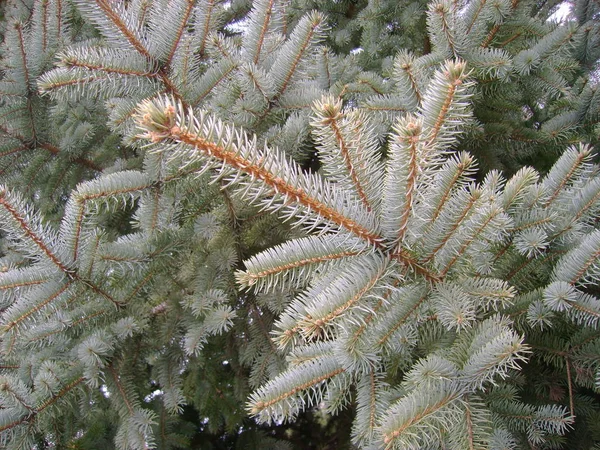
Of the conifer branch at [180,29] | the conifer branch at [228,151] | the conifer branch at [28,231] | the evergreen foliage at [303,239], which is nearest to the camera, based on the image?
the conifer branch at [228,151]

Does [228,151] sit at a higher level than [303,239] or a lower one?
higher

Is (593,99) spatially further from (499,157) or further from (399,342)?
(399,342)

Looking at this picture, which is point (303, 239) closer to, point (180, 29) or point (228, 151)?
point (228, 151)

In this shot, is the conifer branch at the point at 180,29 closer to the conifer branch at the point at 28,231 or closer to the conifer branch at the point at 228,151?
the conifer branch at the point at 28,231

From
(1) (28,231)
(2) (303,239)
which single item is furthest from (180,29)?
(2) (303,239)

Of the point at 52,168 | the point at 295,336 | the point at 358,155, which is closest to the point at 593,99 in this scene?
the point at 358,155

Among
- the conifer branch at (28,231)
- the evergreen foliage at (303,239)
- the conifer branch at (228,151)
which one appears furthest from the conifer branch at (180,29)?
the conifer branch at (228,151)

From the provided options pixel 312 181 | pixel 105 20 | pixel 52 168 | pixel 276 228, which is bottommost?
pixel 52 168

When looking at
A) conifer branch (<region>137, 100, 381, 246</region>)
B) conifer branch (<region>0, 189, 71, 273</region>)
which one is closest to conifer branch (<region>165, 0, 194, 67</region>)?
conifer branch (<region>0, 189, 71, 273</region>)
